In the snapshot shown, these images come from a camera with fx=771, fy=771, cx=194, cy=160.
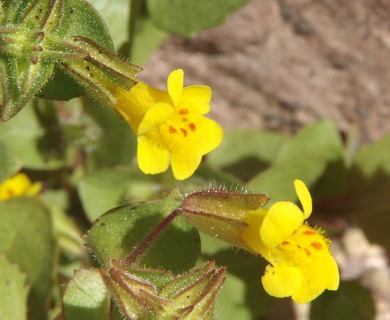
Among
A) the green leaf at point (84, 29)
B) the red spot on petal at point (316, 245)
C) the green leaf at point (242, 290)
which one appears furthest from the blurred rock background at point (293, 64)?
the red spot on petal at point (316, 245)

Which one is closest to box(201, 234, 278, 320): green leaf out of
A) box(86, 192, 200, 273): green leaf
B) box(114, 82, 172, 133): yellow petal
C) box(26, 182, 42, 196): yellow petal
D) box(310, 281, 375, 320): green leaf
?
box(310, 281, 375, 320): green leaf

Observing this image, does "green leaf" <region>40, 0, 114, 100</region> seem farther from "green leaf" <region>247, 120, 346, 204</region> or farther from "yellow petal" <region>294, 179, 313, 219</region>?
"green leaf" <region>247, 120, 346, 204</region>

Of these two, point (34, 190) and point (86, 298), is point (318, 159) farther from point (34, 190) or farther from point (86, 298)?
point (86, 298)

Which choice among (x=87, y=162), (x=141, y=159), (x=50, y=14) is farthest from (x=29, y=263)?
(x=50, y=14)

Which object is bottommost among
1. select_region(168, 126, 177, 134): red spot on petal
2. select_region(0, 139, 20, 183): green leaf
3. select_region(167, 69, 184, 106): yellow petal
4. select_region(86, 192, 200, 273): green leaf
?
select_region(0, 139, 20, 183): green leaf

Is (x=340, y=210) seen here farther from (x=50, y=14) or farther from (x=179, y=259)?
(x=50, y=14)
